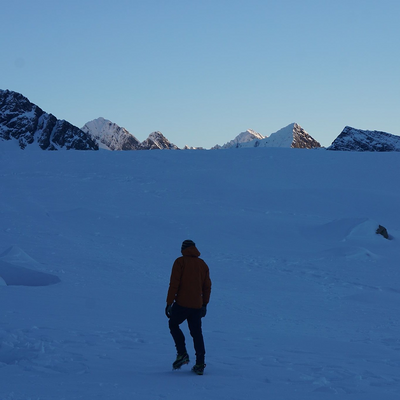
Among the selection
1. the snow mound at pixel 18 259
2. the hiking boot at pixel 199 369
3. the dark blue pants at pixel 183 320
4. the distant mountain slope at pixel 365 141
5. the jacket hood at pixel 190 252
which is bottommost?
the snow mound at pixel 18 259

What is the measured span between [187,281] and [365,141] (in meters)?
57.8

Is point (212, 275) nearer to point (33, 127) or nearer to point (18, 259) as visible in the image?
point (18, 259)

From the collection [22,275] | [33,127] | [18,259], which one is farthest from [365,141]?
[33,127]

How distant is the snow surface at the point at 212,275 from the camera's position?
510 centimetres

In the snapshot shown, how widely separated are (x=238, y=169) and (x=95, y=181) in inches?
354

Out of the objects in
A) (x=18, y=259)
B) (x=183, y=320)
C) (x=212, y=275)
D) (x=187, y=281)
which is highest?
(x=187, y=281)

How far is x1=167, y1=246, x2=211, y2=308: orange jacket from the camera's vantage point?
5449 mm

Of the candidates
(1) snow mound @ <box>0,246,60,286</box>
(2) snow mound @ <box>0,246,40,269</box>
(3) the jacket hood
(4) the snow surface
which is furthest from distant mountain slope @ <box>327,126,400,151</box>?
(3) the jacket hood

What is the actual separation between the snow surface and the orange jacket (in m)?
0.78

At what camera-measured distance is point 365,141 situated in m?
59.1

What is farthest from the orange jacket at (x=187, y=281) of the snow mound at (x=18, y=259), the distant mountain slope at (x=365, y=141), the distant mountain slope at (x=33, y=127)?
the distant mountain slope at (x=33, y=127)

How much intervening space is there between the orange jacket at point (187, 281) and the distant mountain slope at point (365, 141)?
52.2 m

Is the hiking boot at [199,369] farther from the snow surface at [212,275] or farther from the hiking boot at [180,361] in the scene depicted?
the hiking boot at [180,361]

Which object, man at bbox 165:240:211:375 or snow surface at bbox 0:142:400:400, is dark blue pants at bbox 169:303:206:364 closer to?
man at bbox 165:240:211:375
